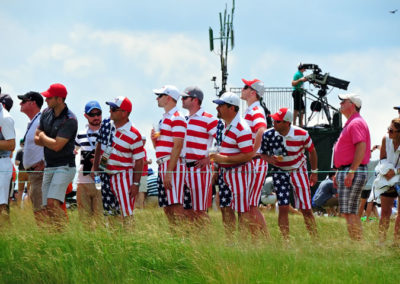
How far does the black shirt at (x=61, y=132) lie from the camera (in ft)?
27.1

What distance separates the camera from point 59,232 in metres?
7.54

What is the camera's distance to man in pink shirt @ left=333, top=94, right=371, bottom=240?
26.1 feet

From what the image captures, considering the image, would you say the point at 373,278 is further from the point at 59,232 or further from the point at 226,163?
the point at 59,232

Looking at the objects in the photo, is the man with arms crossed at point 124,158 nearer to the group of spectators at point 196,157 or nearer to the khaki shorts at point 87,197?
the group of spectators at point 196,157

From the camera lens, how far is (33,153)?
8898 millimetres

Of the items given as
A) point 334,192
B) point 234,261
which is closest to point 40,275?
point 234,261

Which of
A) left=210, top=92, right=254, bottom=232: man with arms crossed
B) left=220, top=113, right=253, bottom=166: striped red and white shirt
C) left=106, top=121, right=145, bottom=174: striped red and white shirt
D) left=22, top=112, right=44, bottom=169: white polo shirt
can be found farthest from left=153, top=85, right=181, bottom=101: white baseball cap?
left=22, top=112, right=44, bottom=169: white polo shirt

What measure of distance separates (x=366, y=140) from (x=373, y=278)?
99.1 inches

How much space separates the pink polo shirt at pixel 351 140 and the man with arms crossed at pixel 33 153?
11.7 feet

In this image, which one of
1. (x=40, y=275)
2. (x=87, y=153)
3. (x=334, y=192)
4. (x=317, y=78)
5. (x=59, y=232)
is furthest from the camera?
(x=317, y=78)

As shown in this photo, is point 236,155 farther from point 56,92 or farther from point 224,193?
point 56,92

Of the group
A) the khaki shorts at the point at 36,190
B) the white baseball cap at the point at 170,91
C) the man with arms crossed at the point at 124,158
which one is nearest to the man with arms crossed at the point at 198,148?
the white baseball cap at the point at 170,91

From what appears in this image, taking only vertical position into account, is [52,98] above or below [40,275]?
above

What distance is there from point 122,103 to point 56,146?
2.96 ft
